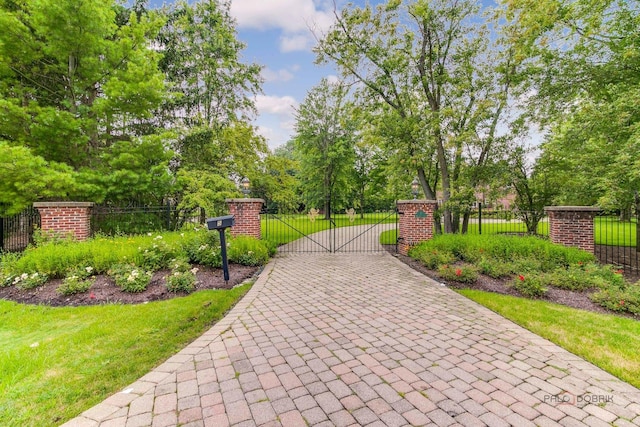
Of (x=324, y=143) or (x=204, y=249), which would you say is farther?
(x=324, y=143)

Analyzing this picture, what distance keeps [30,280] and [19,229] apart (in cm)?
557

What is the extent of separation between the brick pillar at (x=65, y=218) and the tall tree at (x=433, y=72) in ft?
Answer: 31.1

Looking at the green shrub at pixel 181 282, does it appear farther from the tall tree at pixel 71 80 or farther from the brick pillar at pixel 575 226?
the brick pillar at pixel 575 226

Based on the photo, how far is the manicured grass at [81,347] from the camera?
7.74 ft

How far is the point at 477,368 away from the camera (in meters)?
2.77

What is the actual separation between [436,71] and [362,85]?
2.73m

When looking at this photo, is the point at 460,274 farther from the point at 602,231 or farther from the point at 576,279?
the point at 602,231

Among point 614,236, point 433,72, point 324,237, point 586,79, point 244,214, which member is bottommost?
point 614,236

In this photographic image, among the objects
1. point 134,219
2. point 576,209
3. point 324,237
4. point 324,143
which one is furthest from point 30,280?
point 324,143

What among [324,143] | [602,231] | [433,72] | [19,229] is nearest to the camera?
[19,229]

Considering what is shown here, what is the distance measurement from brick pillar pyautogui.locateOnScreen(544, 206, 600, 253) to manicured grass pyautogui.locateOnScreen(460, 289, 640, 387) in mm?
3157

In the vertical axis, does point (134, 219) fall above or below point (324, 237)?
above

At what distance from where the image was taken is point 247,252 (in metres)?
7.48

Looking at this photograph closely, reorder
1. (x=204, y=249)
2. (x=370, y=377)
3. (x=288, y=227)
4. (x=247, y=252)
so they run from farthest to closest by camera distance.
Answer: (x=288, y=227), (x=247, y=252), (x=204, y=249), (x=370, y=377)
